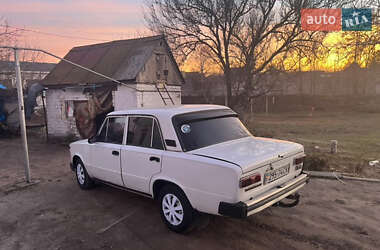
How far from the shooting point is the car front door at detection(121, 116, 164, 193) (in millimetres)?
4090

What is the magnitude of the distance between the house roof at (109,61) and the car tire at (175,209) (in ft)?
24.6

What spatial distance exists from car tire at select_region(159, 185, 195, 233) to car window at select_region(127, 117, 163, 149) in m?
0.68

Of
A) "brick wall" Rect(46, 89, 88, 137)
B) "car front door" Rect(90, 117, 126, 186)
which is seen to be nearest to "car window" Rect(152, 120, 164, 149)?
"car front door" Rect(90, 117, 126, 186)

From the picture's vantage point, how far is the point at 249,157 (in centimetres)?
340

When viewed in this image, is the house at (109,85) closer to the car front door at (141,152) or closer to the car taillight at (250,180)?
the car front door at (141,152)

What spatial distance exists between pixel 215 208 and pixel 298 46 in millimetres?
13515

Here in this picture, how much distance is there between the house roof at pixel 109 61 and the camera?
11328 mm

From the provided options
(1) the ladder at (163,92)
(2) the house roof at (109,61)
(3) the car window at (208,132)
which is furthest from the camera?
(1) the ladder at (163,92)

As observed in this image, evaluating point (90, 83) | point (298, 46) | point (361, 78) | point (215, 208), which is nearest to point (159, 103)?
point (90, 83)

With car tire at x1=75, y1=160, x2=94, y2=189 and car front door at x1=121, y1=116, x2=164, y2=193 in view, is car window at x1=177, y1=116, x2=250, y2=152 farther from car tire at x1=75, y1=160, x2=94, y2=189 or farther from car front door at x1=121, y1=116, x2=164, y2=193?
car tire at x1=75, y1=160, x2=94, y2=189

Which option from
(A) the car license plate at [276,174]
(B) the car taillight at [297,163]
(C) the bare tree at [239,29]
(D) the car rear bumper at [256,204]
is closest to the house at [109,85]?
(C) the bare tree at [239,29]

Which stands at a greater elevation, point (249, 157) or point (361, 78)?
point (361, 78)

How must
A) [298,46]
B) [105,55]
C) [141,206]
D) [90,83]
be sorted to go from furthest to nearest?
[298,46]
[105,55]
[90,83]
[141,206]

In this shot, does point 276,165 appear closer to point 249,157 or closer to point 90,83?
point 249,157
